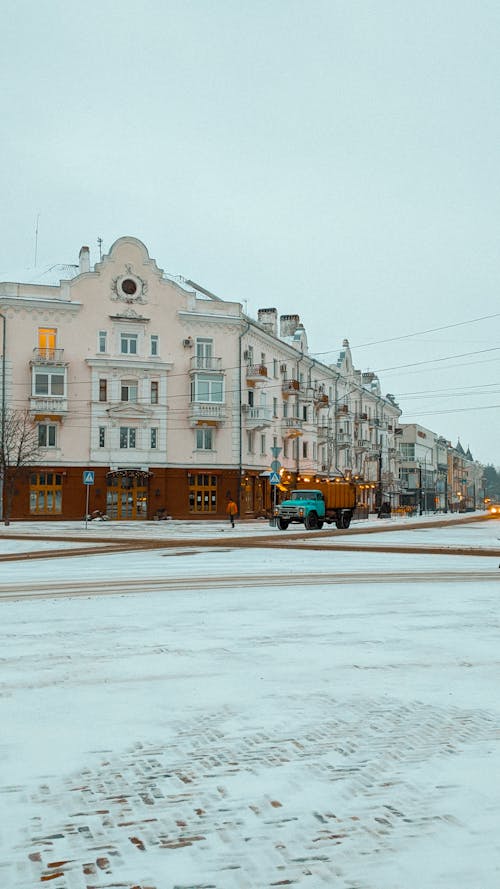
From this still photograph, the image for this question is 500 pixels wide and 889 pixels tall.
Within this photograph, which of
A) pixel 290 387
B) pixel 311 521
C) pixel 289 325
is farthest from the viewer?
pixel 289 325

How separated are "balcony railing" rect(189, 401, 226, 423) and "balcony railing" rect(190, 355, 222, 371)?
2413 mm

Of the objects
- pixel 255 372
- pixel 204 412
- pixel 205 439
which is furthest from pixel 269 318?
pixel 205 439

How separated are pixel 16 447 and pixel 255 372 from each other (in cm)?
1760

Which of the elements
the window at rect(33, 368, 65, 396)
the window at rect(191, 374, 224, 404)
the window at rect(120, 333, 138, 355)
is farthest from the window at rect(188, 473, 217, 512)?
the window at rect(33, 368, 65, 396)

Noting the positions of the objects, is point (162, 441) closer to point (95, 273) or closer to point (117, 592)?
point (95, 273)

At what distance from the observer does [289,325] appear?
72.4 meters

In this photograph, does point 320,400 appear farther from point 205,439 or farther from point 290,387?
point 205,439

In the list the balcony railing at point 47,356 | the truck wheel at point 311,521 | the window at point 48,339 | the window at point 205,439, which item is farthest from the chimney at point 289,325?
the truck wheel at point 311,521

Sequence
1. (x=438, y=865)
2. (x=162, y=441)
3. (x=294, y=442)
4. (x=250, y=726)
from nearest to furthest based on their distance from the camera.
A: (x=438, y=865), (x=250, y=726), (x=162, y=441), (x=294, y=442)

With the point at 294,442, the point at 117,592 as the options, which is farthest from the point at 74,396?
the point at 117,592

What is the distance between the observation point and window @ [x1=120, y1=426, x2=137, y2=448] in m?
52.6

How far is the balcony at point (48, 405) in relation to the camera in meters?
50.2

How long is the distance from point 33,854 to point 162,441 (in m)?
49.8

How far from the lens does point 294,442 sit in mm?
66125
